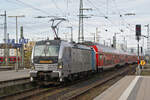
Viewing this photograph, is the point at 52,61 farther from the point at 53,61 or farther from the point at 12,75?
the point at 12,75

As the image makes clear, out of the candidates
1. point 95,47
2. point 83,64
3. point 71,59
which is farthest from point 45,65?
point 95,47

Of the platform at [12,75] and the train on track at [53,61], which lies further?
the platform at [12,75]

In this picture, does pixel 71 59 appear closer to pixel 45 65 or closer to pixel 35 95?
pixel 45 65

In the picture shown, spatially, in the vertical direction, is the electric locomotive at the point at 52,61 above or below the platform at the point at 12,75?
above

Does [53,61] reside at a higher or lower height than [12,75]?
higher

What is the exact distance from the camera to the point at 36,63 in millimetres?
15992

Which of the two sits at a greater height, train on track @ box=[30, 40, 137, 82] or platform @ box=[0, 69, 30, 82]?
train on track @ box=[30, 40, 137, 82]

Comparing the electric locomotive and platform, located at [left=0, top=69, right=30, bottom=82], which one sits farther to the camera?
platform, located at [left=0, top=69, right=30, bottom=82]

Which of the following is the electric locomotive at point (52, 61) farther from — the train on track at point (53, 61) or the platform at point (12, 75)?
the platform at point (12, 75)

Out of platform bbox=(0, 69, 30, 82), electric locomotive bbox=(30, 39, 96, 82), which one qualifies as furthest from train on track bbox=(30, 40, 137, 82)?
platform bbox=(0, 69, 30, 82)

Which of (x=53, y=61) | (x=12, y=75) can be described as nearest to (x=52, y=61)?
(x=53, y=61)

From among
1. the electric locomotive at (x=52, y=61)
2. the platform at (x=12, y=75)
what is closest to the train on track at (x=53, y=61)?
the electric locomotive at (x=52, y=61)

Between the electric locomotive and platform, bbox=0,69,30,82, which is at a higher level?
the electric locomotive

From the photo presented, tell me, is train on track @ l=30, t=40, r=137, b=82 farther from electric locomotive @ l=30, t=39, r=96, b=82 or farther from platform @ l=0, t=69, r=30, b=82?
platform @ l=0, t=69, r=30, b=82
